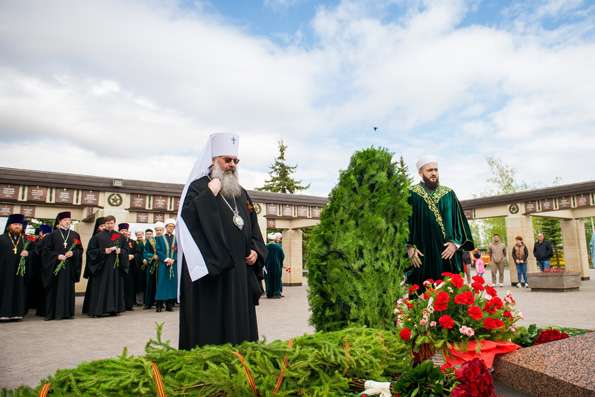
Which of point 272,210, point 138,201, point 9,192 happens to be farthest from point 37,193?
point 272,210

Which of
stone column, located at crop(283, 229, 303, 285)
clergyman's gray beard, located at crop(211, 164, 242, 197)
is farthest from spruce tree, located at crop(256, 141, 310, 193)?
clergyman's gray beard, located at crop(211, 164, 242, 197)

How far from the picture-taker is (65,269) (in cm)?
992

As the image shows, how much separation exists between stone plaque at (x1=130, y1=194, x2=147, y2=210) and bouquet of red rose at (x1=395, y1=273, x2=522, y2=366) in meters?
13.4

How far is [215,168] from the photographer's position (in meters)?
4.13

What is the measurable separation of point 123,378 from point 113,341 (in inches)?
220

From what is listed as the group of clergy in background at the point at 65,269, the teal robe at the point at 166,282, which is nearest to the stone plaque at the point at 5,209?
the group of clergy in background at the point at 65,269

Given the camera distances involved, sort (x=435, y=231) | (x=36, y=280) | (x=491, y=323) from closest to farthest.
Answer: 1. (x=491, y=323)
2. (x=435, y=231)
3. (x=36, y=280)

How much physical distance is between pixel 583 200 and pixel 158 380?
2010cm

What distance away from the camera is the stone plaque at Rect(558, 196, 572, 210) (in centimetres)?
1762

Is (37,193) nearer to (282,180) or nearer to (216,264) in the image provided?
(216,264)

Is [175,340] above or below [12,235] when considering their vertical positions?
below

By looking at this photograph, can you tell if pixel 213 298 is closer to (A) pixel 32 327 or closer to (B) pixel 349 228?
(B) pixel 349 228

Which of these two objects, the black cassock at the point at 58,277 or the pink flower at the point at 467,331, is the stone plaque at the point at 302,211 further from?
the pink flower at the point at 467,331

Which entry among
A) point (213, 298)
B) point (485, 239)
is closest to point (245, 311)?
point (213, 298)
